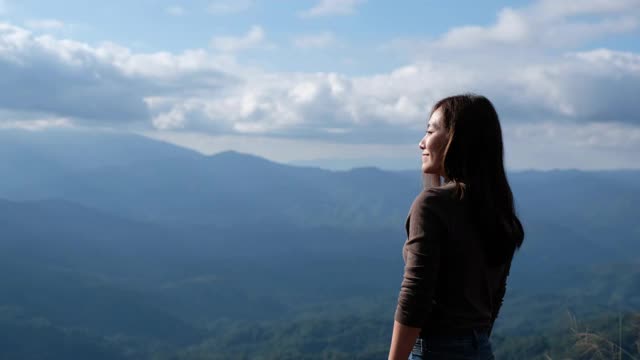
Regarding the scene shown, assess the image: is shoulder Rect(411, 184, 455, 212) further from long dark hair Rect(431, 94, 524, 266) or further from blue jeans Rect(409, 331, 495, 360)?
blue jeans Rect(409, 331, 495, 360)

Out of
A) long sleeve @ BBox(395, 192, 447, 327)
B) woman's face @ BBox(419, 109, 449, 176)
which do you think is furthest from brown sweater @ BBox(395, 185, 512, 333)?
woman's face @ BBox(419, 109, 449, 176)

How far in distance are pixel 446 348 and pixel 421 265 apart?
0.33 meters

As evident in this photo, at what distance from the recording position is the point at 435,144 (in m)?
2.71

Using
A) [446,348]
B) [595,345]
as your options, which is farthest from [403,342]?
[595,345]

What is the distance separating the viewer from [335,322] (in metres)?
165

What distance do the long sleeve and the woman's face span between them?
0.99 feet

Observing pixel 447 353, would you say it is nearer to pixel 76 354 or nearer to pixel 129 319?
pixel 76 354

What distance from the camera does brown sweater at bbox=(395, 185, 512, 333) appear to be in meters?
2.42

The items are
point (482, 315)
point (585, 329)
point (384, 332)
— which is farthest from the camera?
point (384, 332)

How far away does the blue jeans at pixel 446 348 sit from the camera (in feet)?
8.30

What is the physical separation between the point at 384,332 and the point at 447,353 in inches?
6056

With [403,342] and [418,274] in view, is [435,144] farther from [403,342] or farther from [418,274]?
[403,342]

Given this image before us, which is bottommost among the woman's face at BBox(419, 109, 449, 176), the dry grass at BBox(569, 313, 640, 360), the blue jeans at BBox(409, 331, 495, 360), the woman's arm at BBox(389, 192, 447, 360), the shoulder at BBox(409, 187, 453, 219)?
the dry grass at BBox(569, 313, 640, 360)

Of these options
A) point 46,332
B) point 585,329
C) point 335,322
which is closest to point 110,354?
point 46,332
